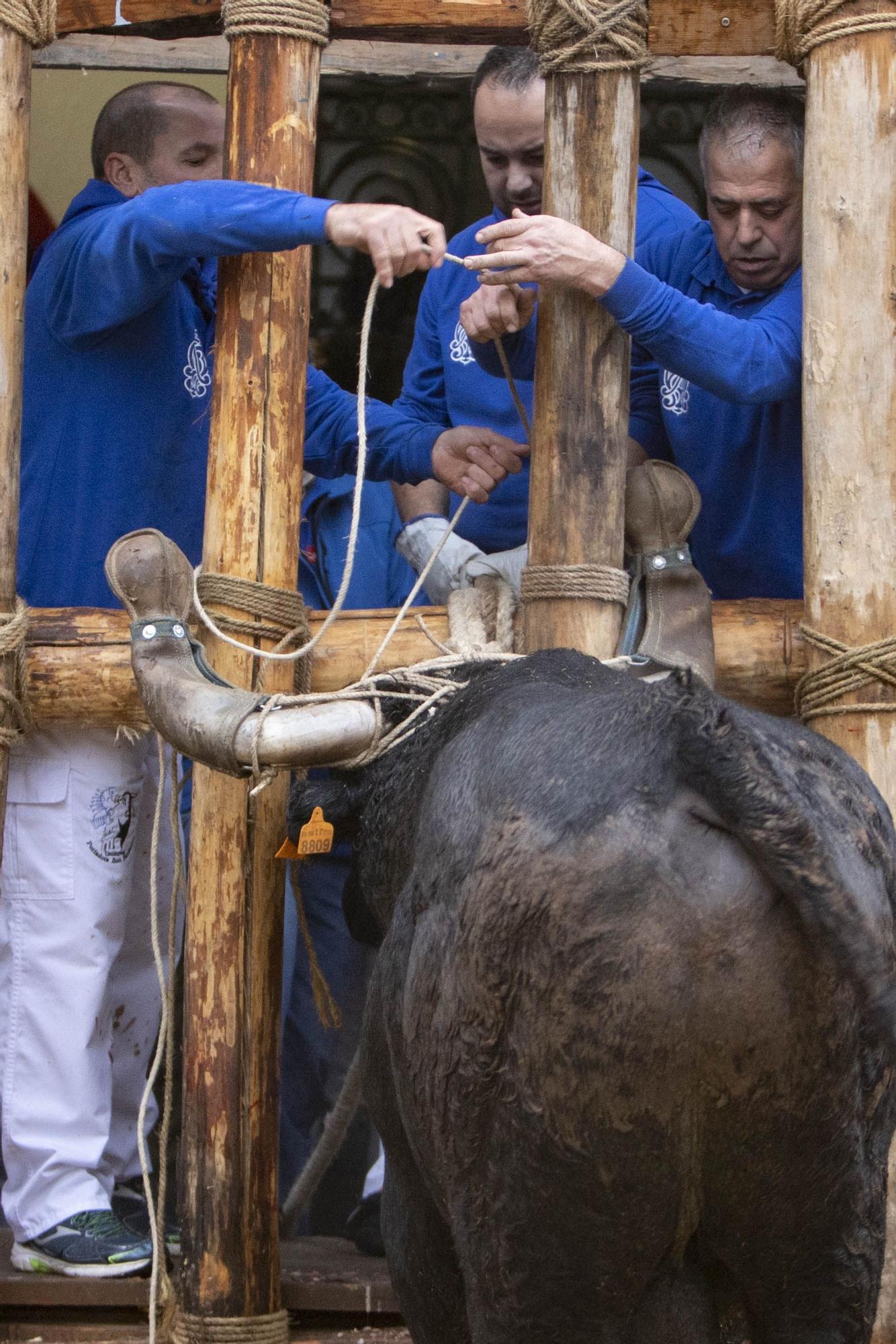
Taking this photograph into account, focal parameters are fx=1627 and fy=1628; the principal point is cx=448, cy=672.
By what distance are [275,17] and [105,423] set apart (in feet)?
3.07

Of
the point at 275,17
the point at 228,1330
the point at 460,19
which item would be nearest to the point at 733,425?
the point at 460,19

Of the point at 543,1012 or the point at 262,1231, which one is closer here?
the point at 543,1012

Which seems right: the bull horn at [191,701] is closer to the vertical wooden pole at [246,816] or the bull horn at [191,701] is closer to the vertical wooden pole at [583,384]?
the vertical wooden pole at [246,816]

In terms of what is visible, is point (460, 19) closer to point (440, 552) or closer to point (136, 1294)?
point (440, 552)

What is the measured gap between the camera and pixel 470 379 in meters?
3.83

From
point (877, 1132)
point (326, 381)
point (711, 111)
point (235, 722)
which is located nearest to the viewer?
point (877, 1132)

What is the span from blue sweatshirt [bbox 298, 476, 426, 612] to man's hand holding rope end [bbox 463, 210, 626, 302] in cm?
148

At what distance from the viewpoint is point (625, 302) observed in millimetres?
2930

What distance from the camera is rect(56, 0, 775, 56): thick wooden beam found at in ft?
10.6

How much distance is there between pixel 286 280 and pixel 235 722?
106cm

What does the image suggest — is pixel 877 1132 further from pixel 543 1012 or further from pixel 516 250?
pixel 516 250

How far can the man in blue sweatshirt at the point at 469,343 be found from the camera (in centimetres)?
363

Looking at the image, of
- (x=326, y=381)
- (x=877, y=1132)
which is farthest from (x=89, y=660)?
(x=877, y=1132)

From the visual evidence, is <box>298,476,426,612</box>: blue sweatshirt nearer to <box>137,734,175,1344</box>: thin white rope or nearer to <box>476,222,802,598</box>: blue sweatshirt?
<box>476,222,802,598</box>: blue sweatshirt
